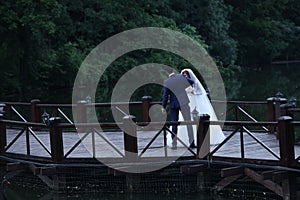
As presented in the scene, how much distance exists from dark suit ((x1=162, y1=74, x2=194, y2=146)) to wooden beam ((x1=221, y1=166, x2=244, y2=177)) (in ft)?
5.85

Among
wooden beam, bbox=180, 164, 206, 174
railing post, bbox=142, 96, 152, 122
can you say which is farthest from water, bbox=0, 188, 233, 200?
railing post, bbox=142, 96, 152, 122

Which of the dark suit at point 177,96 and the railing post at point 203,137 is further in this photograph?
the dark suit at point 177,96

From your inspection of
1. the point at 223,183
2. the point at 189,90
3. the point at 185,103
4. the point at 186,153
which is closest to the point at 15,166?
the point at 186,153

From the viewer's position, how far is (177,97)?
17.0 m

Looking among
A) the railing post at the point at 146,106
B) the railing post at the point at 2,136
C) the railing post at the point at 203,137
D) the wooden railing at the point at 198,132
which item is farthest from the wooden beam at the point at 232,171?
the railing post at the point at 2,136

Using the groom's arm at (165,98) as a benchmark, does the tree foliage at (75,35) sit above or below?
above

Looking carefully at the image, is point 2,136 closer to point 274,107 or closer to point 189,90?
point 189,90

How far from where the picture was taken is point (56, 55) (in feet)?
158

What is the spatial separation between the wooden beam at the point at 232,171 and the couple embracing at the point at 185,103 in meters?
1.76

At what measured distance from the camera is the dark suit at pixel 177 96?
16.9 m

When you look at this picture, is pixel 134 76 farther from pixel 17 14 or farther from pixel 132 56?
pixel 17 14

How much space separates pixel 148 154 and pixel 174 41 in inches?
1308

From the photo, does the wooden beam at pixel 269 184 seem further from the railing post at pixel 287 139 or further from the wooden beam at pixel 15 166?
the wooden beam at pixel 15 166

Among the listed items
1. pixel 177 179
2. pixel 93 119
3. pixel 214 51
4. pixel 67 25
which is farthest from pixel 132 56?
pixel 177 179
